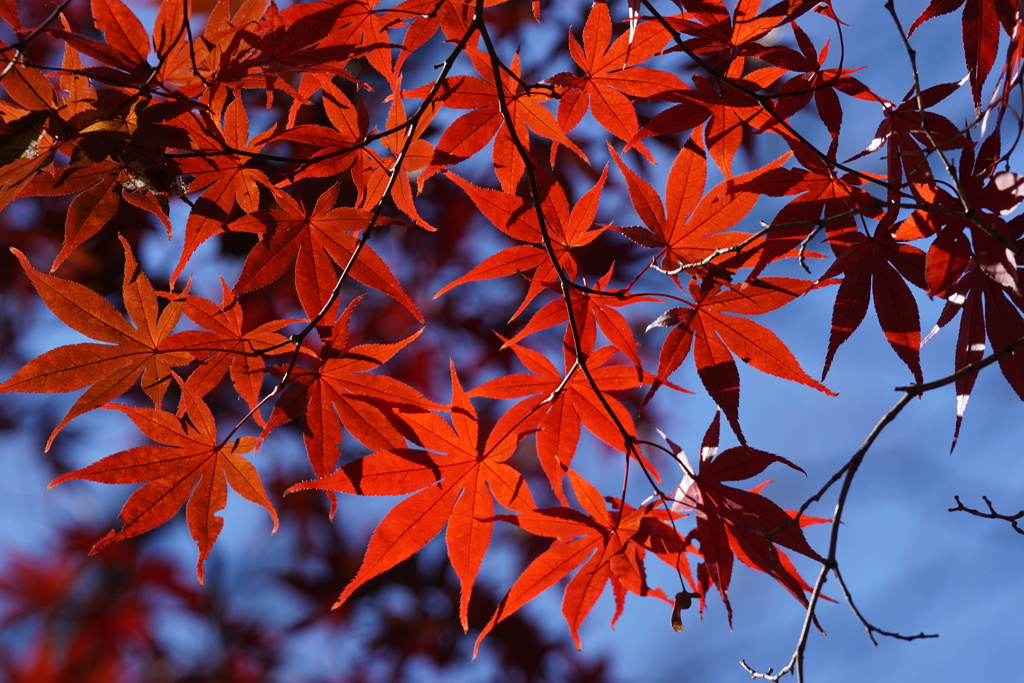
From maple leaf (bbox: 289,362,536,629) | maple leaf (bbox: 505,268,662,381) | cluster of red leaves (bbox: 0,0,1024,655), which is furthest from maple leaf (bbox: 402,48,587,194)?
maple leaf (bbox: 289,362,536,629)

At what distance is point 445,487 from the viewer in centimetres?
85

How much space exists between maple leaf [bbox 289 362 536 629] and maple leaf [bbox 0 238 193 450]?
245 mm

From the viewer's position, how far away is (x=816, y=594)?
0.59 metres

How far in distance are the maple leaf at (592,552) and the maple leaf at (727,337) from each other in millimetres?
192

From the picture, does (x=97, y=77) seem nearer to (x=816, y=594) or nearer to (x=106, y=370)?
(x=106, y=370)

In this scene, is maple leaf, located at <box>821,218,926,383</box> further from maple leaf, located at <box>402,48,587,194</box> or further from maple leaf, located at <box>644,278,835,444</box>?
maple leaf, located at <box>402,48,587,194</box>

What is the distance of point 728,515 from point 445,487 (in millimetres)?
340

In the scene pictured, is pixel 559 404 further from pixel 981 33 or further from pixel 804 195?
pixel 981 33

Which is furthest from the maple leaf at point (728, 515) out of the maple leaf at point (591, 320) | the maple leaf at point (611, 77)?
the maple leaf at point (611, 77)

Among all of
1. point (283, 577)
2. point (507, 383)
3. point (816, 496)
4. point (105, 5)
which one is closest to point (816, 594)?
point (816, 496)

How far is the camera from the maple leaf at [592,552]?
85 centimetres

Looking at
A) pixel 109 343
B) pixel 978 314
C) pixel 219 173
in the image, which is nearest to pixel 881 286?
pixel 978 314

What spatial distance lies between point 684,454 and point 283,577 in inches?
104

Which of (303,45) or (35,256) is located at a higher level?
(303,45)
